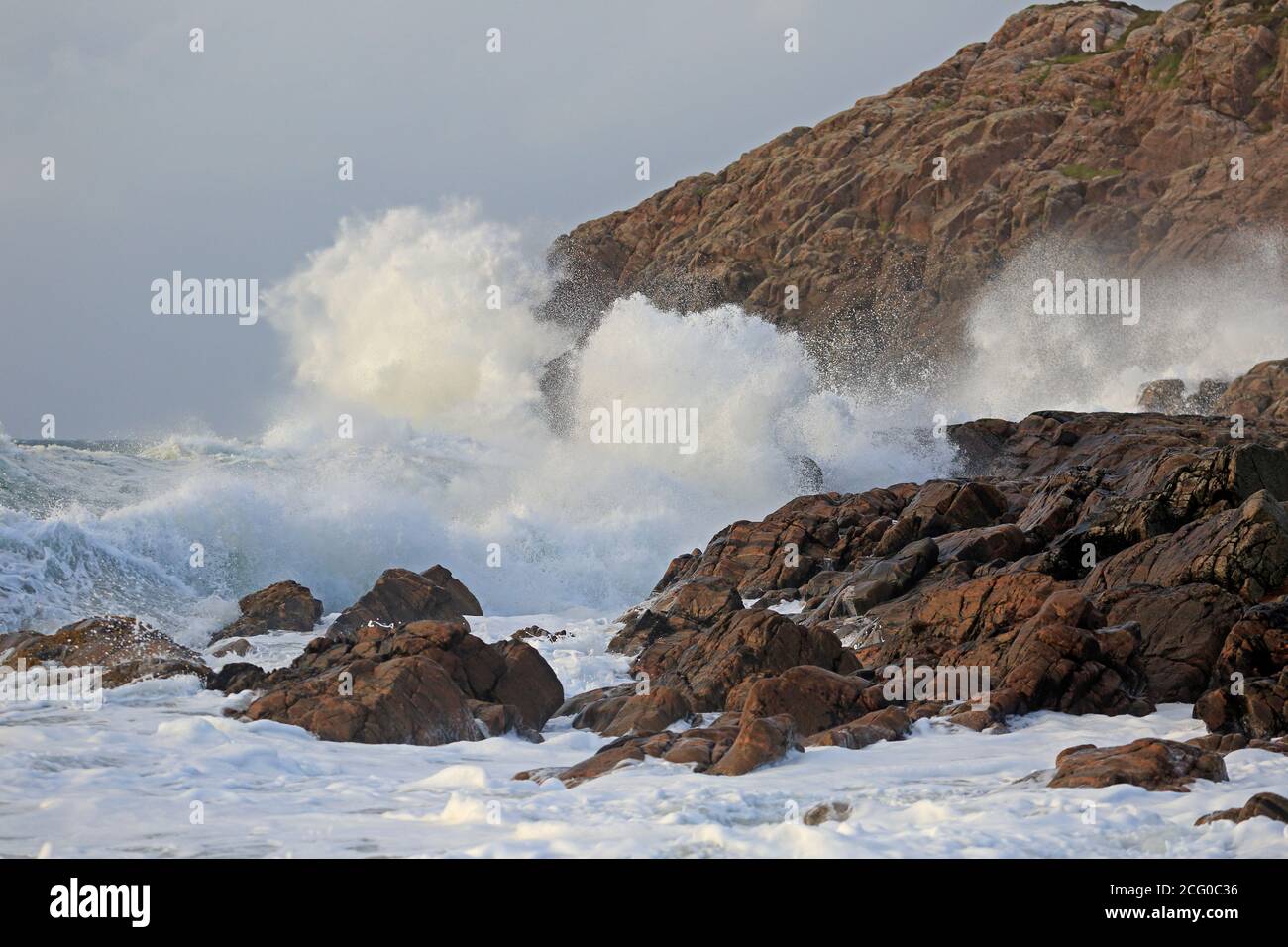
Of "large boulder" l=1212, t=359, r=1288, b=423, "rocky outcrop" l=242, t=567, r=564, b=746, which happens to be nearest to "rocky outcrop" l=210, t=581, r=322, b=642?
"rocky outcrop" l=242, t=567, r=564, b=746

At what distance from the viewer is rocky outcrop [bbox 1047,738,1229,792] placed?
300 inches

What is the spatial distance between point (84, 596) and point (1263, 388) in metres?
26.9

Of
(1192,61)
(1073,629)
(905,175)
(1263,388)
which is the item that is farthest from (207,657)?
(1192,61)

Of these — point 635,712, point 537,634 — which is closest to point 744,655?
point 635,712

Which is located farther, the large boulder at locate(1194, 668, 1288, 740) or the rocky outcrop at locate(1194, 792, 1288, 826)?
the large boulder at locate(1194, 668, 1288, 740)

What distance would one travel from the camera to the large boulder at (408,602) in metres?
17.0

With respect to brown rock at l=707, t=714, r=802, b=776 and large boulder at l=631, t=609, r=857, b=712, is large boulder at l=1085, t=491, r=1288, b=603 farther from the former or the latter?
brown rock at l=707, t=714, r=802, b=776

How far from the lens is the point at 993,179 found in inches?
2151

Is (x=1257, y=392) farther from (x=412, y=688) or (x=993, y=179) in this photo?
(x=993, y=179)

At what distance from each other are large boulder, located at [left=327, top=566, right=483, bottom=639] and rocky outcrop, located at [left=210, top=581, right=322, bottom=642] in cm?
72

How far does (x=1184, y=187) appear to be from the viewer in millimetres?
47875

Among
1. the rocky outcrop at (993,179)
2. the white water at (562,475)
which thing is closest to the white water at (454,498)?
the white water at (562,475)

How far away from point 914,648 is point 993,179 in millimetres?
46713

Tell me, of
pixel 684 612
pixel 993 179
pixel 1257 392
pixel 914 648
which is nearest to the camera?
pixel 914 648
